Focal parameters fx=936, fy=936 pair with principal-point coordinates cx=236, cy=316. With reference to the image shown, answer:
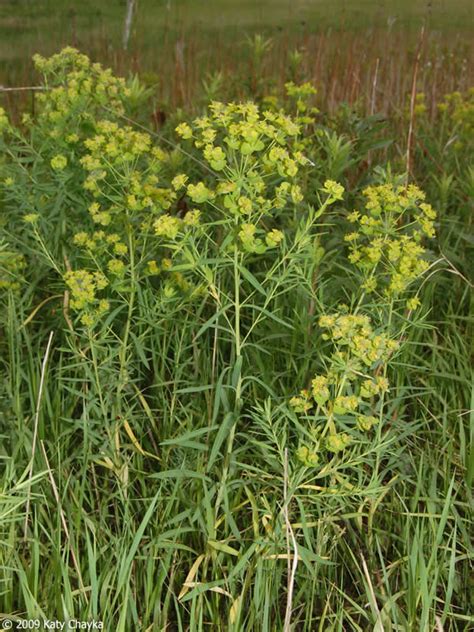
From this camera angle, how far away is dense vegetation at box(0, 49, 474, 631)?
70.5 inches

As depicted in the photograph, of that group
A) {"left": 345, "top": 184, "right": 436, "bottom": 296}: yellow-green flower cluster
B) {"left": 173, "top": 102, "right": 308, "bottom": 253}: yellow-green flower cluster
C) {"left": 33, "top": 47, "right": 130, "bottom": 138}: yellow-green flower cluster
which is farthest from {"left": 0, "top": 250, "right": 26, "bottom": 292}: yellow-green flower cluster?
{"left": 345, "top": 184, "right": 436, "bottom": 296}: yellow-green flower cluster

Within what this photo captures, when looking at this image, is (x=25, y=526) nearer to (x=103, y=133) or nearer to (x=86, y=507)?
(x=86, y=507)

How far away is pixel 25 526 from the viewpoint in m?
1.86

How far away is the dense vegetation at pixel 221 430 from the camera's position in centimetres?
179

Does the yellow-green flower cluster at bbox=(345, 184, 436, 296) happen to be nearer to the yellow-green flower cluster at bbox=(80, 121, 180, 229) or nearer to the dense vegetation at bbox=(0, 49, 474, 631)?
the dense vegetation at bbox=(0, 49, 474, 631)

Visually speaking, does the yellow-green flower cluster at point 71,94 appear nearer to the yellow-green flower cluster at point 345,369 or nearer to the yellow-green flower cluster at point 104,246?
the yellow-green flower cluster at point 104,246

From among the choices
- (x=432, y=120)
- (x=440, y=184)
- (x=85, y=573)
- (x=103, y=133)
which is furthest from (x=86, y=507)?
(x=432, y=120)

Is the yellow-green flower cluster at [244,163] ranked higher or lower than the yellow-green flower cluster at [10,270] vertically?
higher

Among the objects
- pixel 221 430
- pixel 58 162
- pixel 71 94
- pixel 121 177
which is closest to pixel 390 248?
pixel 221 430

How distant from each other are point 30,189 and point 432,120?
2.57 m

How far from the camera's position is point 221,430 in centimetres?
180

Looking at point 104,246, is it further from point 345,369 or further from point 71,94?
point 345,369

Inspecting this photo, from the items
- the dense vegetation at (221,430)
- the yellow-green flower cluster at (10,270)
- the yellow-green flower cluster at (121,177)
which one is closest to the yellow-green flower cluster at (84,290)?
the dense vegetation at (221,430)

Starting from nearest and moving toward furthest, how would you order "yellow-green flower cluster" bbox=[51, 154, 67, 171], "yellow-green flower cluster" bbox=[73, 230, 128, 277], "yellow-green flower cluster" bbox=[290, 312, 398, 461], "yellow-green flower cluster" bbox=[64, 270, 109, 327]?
"yellow-green flower cluster" bbox=[290, 312, 398, 461], "yellow-green flower cluster" bbox=[64, 270, 109, 327], "yellow-green flower cluster" bbox=[73, 230, 128, 277], "yellow-green flower cluster" bbox=[51, 154, 67, 171]
